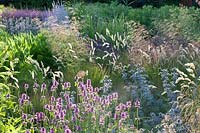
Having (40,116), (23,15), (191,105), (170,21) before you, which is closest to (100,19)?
(170,21)

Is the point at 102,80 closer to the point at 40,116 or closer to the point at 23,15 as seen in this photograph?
the point at 40,116

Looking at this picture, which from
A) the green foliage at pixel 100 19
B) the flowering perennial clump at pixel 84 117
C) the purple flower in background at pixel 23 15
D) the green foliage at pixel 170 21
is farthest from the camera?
the purple flower in background at pixel 23 15

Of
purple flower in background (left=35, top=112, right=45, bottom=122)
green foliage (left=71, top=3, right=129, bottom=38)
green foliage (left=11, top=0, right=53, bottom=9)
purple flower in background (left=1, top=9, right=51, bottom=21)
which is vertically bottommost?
green foliage (left=11, top=0, right=53, bottom=9)


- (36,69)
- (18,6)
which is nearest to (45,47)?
(36,69)

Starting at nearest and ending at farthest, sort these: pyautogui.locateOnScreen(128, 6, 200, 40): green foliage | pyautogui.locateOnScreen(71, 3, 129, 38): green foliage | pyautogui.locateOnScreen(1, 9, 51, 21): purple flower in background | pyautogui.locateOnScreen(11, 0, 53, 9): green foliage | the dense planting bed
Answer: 1. the dense planting bed
2. pyautogui.locateOnScreen(128, 6, 200, 40): green foliage
3. pyautogui.locateOnScreen(71, 3, 129, 38): green foliage
4. pyautogui.locateOnScreen(1, 9, 51, 21): purple flower in background
5. pyautogui.locateOnScreen(11, 0, 53, 9): green foliage

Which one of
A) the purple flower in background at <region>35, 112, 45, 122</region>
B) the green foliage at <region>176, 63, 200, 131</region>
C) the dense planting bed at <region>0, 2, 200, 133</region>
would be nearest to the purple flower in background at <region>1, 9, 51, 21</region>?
the dense planting bed at <region>0, 2, 200, 133</region>

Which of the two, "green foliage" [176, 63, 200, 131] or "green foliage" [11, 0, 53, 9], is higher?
"green foliage" [176, 63, 200, 131]

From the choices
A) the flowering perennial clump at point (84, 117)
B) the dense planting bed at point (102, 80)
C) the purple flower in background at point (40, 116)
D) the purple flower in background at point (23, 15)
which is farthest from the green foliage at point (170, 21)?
the purple flower in background at point (40, 116)

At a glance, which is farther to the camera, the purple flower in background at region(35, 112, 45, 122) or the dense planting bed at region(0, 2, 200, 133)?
the dense planting bed at region(0, 2, 200, 133)

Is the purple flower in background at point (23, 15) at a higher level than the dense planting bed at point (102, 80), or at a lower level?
lower

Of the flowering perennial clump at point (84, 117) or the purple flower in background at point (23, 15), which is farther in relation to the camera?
the purple flower in background at point (23, 15)

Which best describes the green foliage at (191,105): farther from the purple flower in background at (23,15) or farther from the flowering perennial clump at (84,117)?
the purple flower in background at (23,15)

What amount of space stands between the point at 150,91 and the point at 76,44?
1.65 m

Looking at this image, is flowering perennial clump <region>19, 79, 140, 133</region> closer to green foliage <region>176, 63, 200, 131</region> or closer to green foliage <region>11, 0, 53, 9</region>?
green foliage <region>176, 63, 200, 131</region>
